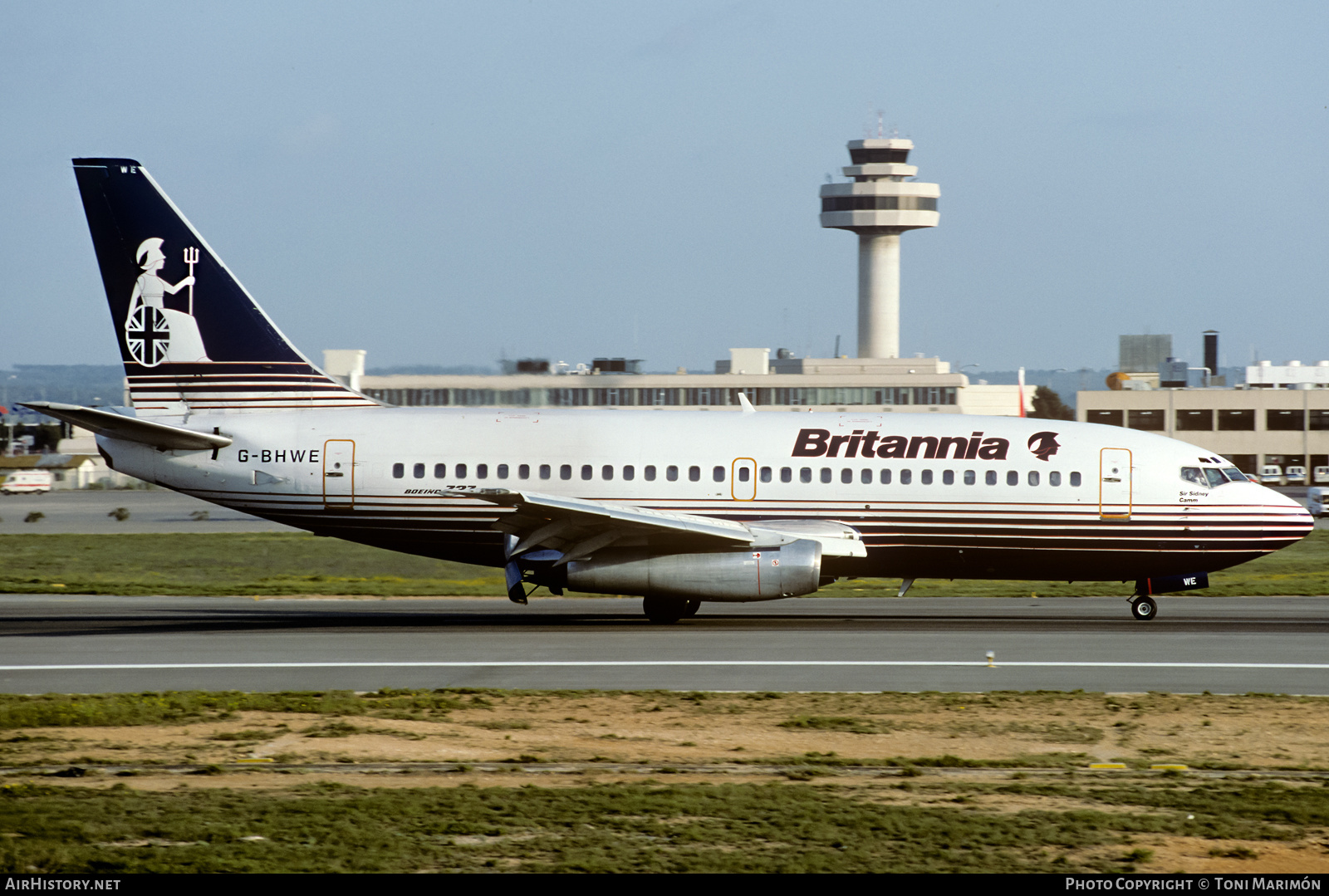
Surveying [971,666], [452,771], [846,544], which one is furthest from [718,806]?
[846,544]

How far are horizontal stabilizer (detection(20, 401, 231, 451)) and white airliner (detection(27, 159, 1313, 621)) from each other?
0.15ft

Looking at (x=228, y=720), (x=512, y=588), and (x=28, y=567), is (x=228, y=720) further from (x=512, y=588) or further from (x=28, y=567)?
(x=28, y=567)

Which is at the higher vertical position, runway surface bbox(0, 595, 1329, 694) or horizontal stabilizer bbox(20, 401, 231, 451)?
horizontal stabilizer bbox(20, 401, 231, 451)

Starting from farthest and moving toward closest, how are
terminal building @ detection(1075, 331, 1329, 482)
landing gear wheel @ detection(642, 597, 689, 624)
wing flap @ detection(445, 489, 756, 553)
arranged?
terminal building @ detection(1075, 331, 1329, 482), landing gear wheel @ detection(642, 597, 689, 624), wing flap @ detection(445, 489, 756, 553)

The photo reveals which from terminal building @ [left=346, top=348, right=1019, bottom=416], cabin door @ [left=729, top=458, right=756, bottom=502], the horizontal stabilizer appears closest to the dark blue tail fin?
the horizontal stabilizer

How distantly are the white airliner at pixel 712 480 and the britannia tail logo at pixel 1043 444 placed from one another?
4cm

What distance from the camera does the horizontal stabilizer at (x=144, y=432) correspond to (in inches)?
957

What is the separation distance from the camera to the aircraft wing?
74.9 feet

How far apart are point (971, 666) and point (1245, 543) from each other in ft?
28.5

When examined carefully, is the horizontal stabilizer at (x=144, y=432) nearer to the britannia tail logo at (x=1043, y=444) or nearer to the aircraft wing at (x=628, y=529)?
the aircraft wing at (x=628, y=529)

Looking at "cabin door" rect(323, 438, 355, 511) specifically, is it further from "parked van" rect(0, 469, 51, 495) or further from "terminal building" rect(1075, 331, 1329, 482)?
"terminal building" rect(1075, 331, 1329, 482)

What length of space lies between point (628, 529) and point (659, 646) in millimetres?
2479

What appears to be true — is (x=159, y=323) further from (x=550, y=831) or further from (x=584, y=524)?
(x=550, y=831)

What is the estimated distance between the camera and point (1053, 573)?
25312 mm
